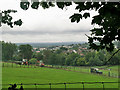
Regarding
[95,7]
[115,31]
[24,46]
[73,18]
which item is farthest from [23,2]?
[24,46]

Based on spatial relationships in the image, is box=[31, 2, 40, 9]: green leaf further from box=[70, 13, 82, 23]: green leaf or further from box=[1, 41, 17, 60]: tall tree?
box=[1, 41, 17, 60]: tall tree

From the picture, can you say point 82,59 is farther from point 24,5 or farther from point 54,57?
point 24,5

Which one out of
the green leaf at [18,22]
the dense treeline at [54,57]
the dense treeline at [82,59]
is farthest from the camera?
the dense treeline at [54,57]

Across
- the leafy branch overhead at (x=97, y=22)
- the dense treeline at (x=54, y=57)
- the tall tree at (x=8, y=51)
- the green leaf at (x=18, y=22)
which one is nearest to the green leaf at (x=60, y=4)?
the leafy branch overhead at (x=97, y=22)

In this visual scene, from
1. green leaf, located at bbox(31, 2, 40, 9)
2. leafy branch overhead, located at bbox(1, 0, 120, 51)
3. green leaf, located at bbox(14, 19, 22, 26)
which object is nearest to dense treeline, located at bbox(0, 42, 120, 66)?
green leaf, located at bbox(14, 19, 22, 26)

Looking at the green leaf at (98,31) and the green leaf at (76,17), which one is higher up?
the green leaf at (76,17)

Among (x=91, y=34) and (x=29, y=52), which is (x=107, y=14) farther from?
(x=29, y=52)

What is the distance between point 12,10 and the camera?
2.76 m

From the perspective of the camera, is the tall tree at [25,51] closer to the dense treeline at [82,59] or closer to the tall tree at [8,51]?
the tall tree at [8,51]

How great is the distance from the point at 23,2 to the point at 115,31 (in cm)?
117

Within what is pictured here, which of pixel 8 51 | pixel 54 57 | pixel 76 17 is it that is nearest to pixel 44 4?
pixel 76 17

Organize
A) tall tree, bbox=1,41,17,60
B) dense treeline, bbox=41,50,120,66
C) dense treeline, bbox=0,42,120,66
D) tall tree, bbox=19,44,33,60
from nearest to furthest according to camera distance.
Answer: dense treeline, bbox=41,50,120,66, dense treeline, bbox=0,42,120,66, tall tree, bbox=1,41,17,60, tall tree, bbox=19,44,33,60

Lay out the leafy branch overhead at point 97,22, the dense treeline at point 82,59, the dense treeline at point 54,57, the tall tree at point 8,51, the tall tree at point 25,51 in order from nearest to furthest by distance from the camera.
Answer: the leafy branch overhead at point 97,22 < the dense treeline at point 82,59 < the dense treeline at point 54,57 < the tall tree at point 8,51 < the tall tree at point 25,51

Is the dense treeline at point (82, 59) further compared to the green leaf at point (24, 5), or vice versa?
the dense treeline at point (82, 59)
